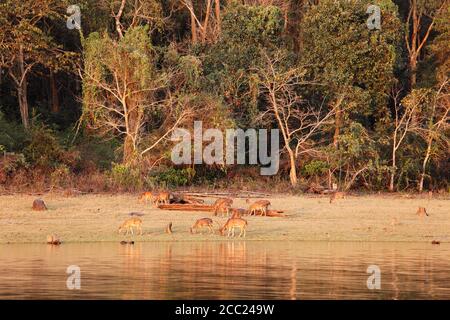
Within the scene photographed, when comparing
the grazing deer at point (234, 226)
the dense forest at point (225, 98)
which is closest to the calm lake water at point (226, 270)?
the grazing deer at point (234, 226)

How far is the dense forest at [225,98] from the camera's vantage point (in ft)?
118

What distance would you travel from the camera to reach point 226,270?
18.9 m

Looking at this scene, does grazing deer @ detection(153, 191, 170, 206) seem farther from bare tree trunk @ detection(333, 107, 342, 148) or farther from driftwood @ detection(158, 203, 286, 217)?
bare tree trunk @ detection(333, 107, 342, 148)

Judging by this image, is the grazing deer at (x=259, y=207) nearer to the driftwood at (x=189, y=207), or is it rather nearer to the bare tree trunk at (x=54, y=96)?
the driftwood at (x=189, y=207)

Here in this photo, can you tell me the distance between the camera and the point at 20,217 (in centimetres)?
2586

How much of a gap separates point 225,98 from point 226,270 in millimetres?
19638

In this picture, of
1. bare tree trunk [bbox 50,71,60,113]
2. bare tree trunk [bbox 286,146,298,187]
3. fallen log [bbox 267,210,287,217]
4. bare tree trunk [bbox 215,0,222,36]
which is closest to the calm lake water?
fallen log [bbox 267,210,287,217]

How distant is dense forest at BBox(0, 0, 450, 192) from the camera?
118 feet

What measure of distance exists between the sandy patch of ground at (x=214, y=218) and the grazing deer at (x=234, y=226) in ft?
0.65

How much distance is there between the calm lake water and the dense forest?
427 inches

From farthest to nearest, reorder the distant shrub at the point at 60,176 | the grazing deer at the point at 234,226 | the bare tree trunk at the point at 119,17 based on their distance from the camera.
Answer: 1. the bare tree trunk at the point at 119,17
2. the distant shrub at the point at 60,176
3. the grazing deer at the point at 234,226

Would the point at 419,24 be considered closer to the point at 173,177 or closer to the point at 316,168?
the point at 316,168

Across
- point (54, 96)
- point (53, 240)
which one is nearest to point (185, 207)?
point (53, 240)
